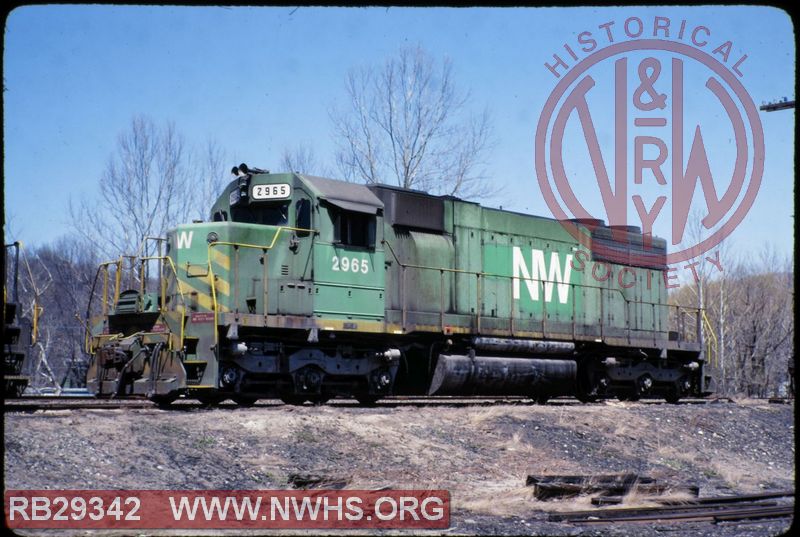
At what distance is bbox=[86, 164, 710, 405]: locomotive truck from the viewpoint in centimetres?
1298

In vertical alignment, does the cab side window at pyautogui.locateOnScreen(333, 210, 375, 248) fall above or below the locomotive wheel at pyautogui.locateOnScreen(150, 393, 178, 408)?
above

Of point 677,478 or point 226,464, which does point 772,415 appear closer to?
point 677,478

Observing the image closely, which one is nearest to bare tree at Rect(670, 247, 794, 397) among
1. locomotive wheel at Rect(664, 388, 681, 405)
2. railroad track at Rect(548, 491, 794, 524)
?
locomotive wheel at Rect(664, 388, 681, 405)

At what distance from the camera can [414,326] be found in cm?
1528

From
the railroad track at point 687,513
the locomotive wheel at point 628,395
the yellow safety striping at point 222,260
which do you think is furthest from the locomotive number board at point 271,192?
the locomotive wheel at point 628,395

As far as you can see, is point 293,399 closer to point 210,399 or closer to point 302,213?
point 210,399

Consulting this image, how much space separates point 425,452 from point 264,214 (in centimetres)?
490

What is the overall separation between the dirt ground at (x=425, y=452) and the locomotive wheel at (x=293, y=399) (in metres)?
1.44

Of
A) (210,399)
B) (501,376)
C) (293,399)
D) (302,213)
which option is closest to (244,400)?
(210,399)

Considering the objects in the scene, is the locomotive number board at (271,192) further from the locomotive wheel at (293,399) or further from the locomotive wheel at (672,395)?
the locomotive wheel at (672,395)

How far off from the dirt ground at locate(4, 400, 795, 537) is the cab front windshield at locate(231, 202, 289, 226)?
3060 millimetres

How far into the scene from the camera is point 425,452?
11.2m

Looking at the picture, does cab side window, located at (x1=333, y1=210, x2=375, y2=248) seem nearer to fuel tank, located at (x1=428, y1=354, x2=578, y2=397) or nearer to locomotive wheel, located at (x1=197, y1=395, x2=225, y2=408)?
fuel tank, located at (x1=428, y1=354, x2=578, y2=397)

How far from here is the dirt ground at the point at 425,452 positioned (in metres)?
8.24
